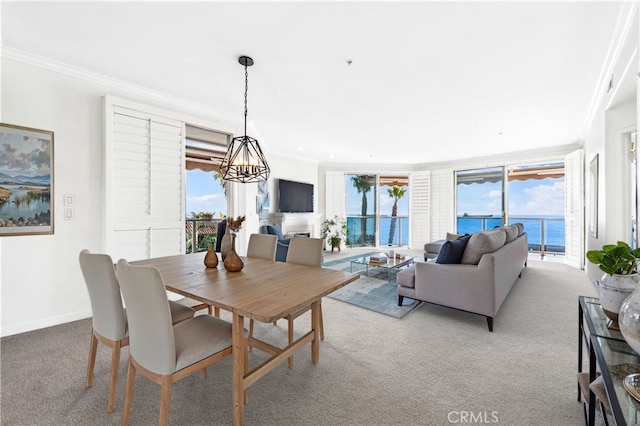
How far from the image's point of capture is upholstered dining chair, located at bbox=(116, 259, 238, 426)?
1271 mm

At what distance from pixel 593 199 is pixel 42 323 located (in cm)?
719

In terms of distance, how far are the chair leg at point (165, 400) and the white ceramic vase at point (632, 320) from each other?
1887 millimetres

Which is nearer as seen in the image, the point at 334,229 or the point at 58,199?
the point at 58,199

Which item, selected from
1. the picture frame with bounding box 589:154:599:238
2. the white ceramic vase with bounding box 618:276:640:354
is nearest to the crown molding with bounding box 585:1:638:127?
the picture frame with bounding box 589:154:599:238

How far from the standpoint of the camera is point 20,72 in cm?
246

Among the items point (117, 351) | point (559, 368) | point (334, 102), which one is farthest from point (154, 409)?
point (334, 102)

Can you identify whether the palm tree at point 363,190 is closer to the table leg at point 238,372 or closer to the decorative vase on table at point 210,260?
the decorative vase on table at point 210,260

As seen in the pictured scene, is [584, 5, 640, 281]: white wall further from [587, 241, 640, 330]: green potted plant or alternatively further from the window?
the window

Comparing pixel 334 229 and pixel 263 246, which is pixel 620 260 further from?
pixel 334 229

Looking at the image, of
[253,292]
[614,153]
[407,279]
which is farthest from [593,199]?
[253,292]

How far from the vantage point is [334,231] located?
7539 mm

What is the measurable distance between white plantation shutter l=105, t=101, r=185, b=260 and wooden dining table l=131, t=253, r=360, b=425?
0.93m

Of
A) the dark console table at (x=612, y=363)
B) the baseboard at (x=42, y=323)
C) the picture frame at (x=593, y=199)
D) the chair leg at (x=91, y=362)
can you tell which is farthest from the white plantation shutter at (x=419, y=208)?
the chair leg at (x=91, y=362)

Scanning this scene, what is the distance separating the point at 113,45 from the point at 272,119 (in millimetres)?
2138
